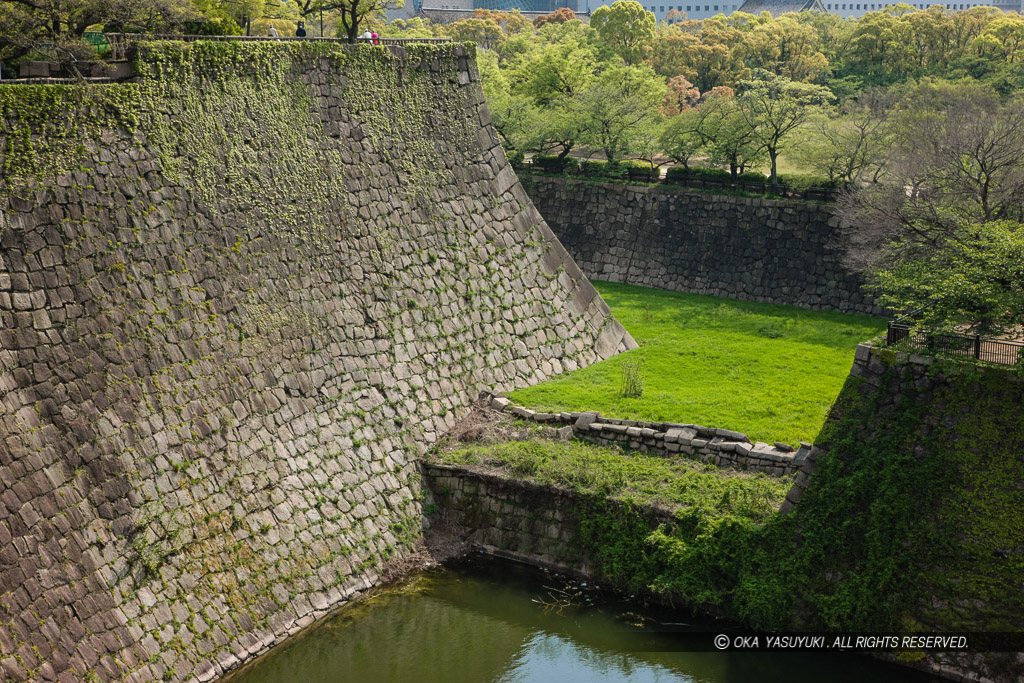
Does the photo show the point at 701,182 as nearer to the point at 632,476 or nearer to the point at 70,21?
the point at 632,476

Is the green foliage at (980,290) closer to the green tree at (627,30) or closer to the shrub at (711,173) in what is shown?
the shrub at (711,173)

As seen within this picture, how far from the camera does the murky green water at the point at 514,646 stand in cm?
1457

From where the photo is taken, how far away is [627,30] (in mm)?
59438

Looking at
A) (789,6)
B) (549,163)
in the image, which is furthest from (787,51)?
(789,6)

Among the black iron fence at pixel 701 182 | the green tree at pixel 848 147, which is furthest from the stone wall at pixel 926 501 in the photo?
the black iron fence at pixel 701 182

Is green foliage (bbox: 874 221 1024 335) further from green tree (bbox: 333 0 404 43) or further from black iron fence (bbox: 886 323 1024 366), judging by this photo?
green tree (bbox: 333 0 404 43)

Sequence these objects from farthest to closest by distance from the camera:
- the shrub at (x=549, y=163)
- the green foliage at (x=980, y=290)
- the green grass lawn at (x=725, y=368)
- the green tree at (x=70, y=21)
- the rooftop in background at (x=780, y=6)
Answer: the rooftop in background at (x=780, y=6) → the shrub at (x=549, y=163) → the green grass lawn at (x=725, y=368) → the green tree at (x=70, y=21) → the green foliage at (x=980, y=290)

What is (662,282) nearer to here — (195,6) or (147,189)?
(195,6)

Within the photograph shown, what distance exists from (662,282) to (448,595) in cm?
1847

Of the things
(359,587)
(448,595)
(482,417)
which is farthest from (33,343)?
(482,417)

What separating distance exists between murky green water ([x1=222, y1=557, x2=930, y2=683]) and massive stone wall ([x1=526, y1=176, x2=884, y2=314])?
→ 1599 cm

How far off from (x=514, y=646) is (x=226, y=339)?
6506 millimetres

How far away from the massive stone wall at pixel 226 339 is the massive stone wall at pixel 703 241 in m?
11.1

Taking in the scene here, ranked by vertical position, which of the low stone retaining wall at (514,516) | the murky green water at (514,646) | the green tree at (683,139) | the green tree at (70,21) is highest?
the green tree at (70,21)
